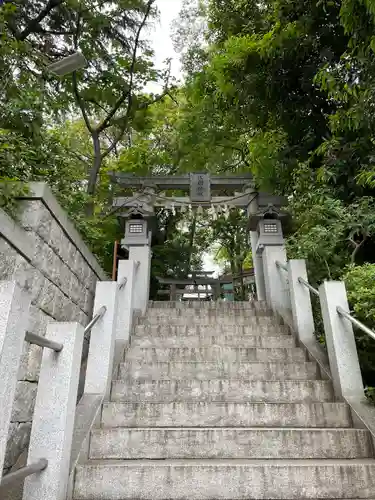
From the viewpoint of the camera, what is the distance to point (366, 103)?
3.96 metres

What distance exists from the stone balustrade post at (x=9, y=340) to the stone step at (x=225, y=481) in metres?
0.95

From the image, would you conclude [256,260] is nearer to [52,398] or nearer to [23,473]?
[52,398]

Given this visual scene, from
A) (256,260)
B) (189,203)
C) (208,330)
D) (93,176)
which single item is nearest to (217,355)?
(208,330)

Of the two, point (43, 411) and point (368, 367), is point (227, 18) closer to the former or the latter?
point (368, 367)

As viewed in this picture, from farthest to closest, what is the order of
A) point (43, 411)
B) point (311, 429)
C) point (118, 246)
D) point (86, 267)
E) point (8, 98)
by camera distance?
point (118, 246) < point (86, 267) < point (8, 98) < point (311, 429) < point (43, 411)

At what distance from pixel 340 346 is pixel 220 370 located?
3.76ft

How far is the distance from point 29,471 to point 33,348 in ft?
3.88

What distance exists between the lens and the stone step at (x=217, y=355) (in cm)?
361

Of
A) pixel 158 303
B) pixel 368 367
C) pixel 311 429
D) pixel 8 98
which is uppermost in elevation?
pixel 8 98

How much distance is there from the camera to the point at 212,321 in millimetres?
4797

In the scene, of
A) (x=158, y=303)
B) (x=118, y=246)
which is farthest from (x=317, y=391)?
(x=118, y=246)

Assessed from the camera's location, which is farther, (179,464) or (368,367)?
(368,367)

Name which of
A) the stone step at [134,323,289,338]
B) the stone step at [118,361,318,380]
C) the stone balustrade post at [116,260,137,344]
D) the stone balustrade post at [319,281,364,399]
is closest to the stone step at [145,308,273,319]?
the stone step at [134,323,289,338]

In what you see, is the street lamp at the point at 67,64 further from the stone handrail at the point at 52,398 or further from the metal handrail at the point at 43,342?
the metal handrail at the point at 43,342
